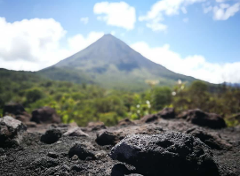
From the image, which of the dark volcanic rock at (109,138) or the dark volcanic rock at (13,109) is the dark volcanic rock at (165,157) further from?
the dark volcanic rock at (13,109)

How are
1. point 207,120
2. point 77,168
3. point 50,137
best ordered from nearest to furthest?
point 77,168 < point 50,137 < point 207,120

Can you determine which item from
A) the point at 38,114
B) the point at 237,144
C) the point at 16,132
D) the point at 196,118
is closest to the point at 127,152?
the point at 16,132

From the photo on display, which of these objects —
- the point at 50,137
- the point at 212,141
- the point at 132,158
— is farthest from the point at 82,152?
the point at 212,141

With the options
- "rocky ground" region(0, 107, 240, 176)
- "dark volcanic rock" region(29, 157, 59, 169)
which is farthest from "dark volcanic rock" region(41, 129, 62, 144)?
"dark volcanic rock" region(29, 157, 59, 169)

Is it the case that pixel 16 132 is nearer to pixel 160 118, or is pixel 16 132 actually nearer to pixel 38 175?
pixel 38 175

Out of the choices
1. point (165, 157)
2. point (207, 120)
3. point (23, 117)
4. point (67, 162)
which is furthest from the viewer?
point (23, 117)

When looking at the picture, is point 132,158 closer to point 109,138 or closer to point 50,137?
point 109,138
